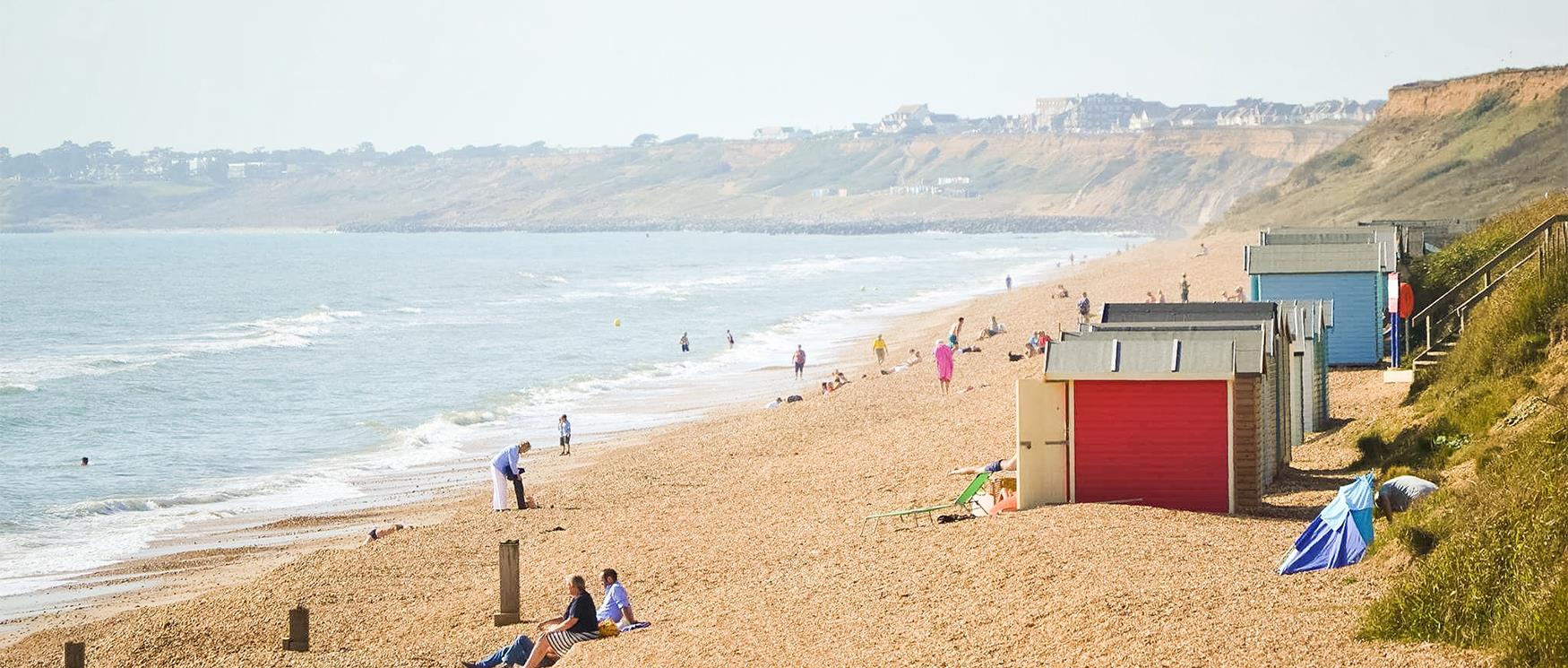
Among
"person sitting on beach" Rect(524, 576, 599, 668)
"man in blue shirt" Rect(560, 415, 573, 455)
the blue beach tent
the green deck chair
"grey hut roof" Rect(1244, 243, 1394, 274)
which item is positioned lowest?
"man in blue shirt" Rect(560, 415, 573, 455)

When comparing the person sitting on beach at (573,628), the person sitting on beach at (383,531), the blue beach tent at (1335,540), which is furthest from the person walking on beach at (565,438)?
the blue beach tent at (1335,540)

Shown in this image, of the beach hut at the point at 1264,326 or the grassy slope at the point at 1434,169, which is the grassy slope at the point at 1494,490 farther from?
the grassy slope at the point at 1434,169

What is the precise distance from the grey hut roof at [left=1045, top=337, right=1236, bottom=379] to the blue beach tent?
2.65m

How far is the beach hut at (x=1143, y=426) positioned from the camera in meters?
14.3

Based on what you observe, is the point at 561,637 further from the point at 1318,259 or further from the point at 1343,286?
the point at 1318,259

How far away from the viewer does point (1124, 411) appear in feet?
47.5

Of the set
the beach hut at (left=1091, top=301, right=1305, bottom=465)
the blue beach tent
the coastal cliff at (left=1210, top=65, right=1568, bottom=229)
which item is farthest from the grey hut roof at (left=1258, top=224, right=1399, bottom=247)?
the coastal cliff at (left=1210, top=65, right=1568, bottom=229)

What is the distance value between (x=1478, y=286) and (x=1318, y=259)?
2484 mm

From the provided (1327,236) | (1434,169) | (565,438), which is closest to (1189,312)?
(1327,236)

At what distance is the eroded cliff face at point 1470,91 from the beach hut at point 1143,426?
68.5 m

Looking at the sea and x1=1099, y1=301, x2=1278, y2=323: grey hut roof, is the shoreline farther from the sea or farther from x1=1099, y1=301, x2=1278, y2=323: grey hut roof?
x1=1099, y1=301, x2=1278, y2=323: grey hut roof

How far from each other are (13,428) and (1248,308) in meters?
26.3

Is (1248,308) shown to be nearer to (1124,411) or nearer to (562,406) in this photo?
(1124,411)

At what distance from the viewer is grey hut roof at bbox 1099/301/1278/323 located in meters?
18.0
